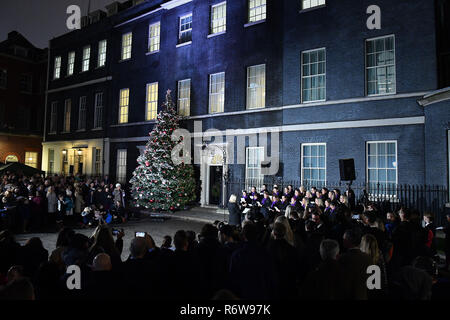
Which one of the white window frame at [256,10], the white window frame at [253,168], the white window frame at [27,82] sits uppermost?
the white window frame at [27,82]

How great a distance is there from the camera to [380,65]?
47.4 feet

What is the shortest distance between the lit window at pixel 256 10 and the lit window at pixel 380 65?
5.95 meters

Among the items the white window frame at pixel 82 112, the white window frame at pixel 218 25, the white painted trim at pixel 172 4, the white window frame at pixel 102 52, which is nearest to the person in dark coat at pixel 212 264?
the white window frame at pixel 218 25

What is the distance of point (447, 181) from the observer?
1220 cm

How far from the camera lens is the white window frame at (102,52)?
25.6m

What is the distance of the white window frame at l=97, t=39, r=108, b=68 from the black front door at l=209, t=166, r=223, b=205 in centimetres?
1317

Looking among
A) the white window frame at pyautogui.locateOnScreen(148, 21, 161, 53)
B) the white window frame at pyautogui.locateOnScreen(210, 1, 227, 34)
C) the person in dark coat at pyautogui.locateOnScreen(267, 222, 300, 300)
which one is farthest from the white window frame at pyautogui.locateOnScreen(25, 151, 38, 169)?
the person in dark coat at pyautogui.locateOnScreen(267, 222, 300, 300)

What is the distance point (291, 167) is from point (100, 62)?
17.9 meters

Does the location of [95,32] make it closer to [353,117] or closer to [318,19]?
[318,19]

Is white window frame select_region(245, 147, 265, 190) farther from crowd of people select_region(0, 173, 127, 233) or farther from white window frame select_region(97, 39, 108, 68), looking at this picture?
white window frame select_region(97, 39, 108, 68)

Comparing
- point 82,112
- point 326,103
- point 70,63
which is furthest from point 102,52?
point 326,103

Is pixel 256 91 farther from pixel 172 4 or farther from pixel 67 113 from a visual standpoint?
pixel 67 113

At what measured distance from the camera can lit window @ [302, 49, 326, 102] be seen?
15.9 m

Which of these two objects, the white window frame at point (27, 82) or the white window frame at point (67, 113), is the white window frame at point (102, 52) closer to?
the white window frame at point (67, 113)
